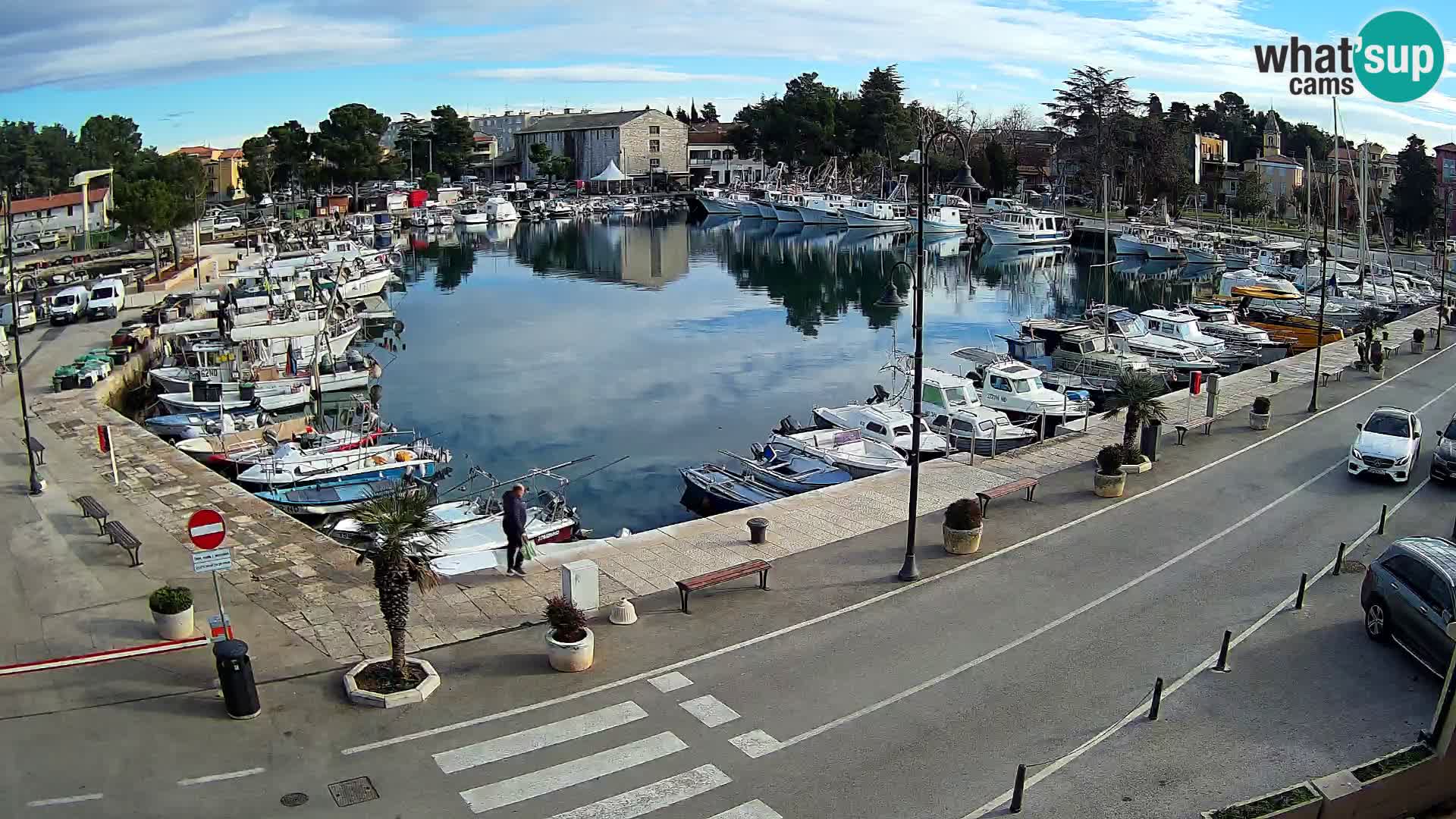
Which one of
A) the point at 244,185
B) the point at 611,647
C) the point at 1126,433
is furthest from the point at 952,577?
the point at 244,185

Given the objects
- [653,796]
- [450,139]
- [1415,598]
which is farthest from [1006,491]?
[450,139]

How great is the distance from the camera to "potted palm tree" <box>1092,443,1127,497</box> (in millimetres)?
22516

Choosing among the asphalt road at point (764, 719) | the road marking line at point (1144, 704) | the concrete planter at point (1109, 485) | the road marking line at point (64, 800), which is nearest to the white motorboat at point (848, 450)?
the concrete planter at point (1109, 485)

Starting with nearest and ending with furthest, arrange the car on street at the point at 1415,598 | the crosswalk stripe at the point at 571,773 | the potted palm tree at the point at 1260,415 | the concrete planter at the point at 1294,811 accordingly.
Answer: the concrete planter at the point at 1294,811, the crosswalk stripe at the point at 571,773, the car on street at the point at 1415,598, the potted palm tree at the point at 1260,415

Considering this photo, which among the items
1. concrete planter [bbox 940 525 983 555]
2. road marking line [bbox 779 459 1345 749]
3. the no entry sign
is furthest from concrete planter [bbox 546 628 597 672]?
concrete planter [bbox 940 525 983 555]

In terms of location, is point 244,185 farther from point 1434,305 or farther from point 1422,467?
point 1422,467

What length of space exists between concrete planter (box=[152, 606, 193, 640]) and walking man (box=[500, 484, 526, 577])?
187 inches

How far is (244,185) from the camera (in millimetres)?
124688

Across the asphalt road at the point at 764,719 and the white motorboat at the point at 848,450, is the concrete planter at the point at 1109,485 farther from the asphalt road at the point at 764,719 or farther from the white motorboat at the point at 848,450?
the white motorboat at the point at 848,450

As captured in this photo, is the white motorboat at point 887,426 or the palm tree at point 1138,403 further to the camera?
the white motorboat at point 887,426

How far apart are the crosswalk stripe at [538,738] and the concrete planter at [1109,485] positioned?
1278cm

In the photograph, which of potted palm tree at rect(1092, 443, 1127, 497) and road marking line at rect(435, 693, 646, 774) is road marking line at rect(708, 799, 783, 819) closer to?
road marking line at rect(435, 693, 646, 774)

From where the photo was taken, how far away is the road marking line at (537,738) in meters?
12.3

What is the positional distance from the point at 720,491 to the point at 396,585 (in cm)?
1547
